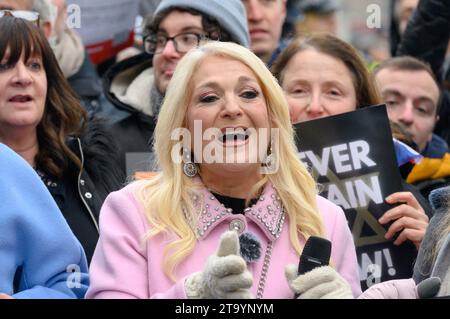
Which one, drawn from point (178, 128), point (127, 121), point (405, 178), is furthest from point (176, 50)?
point (178, 128)

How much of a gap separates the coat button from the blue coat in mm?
589

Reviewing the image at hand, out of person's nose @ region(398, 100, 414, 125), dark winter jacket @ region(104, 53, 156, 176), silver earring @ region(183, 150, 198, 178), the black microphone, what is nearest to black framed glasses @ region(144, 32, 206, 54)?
dark winter jacket @ region(104, 53, 156, 176)

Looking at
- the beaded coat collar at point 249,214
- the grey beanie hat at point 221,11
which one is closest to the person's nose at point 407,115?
the grey beanie hat at point 221,11

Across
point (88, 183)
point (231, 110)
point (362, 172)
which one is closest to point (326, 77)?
point (362, 172)

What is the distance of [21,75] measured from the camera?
553 centimetres

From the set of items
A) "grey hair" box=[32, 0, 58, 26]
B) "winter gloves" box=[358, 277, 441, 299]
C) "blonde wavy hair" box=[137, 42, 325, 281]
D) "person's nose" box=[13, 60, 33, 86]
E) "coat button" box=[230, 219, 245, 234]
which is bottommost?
"winter gloves" box=[358, 277, 441, 299]

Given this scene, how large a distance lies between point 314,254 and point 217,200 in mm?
767

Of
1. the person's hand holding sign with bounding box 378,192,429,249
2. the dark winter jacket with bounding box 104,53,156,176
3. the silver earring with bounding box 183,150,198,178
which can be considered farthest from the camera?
the dark winter jacket with bounding box 104,53,156,176

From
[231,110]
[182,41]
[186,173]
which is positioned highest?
[182,41]

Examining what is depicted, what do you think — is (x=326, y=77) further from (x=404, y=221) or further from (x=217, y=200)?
(x=217, y=200)

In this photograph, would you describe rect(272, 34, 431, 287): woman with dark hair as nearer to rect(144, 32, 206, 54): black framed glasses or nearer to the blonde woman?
rect(144, 32, 206, 54): black framed glasses

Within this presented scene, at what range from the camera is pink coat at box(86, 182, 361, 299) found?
422cm

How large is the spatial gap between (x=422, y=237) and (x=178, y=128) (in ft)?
4.54

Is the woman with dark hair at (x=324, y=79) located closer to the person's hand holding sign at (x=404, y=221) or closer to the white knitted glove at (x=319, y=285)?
the person's hand holding sign at (x=404, y=221)
